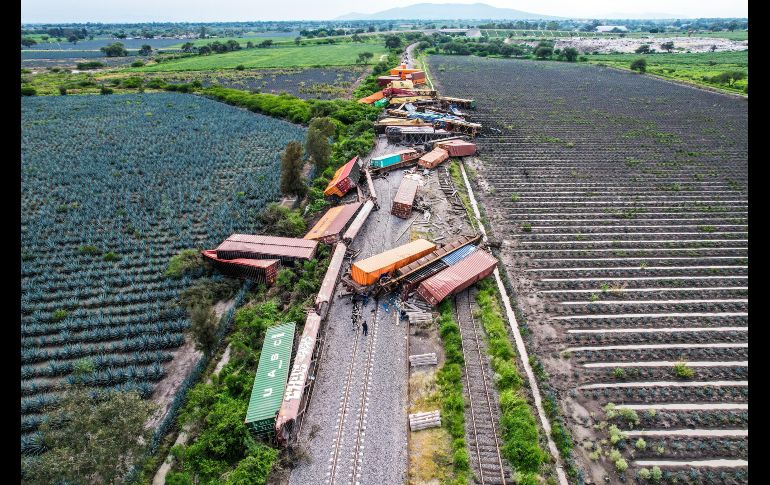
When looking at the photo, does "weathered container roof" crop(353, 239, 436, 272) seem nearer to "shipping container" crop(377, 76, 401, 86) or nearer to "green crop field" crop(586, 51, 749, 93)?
"shipping container" crop(377, 76, 401, 86)

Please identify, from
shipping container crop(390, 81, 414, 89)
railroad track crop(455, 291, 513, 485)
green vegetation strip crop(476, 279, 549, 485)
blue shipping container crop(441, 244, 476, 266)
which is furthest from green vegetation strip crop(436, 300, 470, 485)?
shipping container crop(390, 81, 414, 89)

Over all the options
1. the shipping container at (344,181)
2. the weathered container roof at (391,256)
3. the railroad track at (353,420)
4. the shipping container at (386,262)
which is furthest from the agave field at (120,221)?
the weathered container roof at (391,256)

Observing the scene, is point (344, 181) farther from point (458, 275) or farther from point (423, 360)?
point (423, 360)

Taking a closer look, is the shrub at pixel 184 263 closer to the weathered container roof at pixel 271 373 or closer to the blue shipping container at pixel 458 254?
the weathered container roof at pixel 271 373

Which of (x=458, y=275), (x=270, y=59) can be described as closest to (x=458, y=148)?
(x=458, y=275)

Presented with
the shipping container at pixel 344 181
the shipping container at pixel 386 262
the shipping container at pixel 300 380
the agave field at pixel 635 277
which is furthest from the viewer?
the shipping container at pixel 344 181
